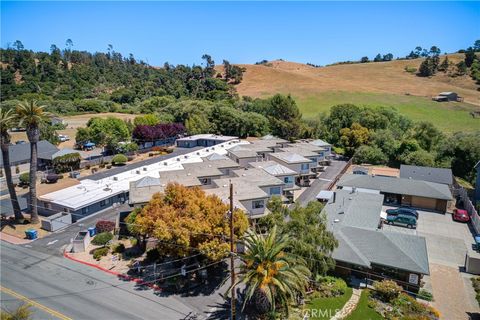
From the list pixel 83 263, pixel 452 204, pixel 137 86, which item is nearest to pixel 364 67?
pixel 137 86

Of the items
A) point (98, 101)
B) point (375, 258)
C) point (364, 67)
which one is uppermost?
point (364, 67)

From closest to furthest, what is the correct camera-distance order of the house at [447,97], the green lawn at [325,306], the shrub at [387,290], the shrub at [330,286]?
1. the green lawn at [325,306]
2. the shrub at [387,290]
3. the shrub at [330,286]
4. the house at [447,97]

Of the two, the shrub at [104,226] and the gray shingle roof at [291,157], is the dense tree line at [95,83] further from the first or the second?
the shrub at [104,226]

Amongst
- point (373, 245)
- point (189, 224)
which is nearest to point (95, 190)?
point (189, 224)

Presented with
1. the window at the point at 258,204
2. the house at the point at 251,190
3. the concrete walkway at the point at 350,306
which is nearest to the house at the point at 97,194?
the house at the point at 251,190

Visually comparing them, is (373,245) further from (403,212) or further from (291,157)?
(291,157)

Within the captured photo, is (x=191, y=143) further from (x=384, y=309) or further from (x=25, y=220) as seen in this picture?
(x=384, y=309)

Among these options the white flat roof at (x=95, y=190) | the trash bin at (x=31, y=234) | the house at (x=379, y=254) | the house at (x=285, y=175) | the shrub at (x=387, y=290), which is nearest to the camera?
the shrub at (x=387, y=290)
